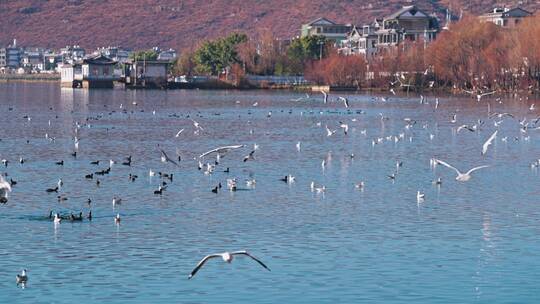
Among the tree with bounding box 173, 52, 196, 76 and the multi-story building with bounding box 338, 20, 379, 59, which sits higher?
the multi-story building with bounding box 338, 20, 379, 59

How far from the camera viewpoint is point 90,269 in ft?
58.5

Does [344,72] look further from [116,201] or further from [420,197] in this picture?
[116,201]

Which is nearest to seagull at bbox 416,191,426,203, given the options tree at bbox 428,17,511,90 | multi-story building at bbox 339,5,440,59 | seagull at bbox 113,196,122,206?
seagull at bbox 113,196,122,206

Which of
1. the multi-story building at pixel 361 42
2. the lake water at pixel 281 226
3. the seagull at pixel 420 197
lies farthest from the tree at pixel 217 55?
the seagull at pixel 420 197

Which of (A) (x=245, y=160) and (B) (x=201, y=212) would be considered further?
(A) (x=245, y=160)

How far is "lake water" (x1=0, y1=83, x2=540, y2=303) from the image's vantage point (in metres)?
16.9

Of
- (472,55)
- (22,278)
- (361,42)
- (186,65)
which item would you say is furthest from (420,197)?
(361,42)

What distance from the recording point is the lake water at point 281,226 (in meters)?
16.9

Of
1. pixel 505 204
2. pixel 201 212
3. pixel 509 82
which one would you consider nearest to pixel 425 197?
pixel 505 204

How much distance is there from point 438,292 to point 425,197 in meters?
8.85

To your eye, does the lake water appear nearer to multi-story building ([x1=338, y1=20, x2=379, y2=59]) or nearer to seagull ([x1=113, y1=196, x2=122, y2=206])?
seagull ([x1=113, y1=196, x2=122, y2=206])

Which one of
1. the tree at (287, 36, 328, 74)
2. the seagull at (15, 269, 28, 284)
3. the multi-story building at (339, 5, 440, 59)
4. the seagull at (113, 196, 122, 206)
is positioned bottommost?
the seagull at (15, 269, 28, 284)

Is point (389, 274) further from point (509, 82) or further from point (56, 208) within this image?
point (509, 82)

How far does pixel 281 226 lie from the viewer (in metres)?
21.5
